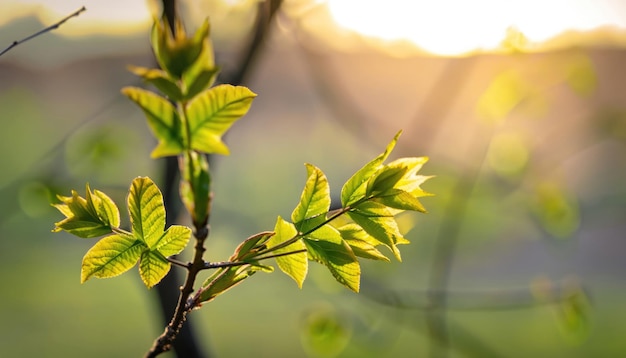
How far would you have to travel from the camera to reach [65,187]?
114 centimetres

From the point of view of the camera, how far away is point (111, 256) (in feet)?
1.03

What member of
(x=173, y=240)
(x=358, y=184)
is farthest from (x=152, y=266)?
(x=358, y=184)

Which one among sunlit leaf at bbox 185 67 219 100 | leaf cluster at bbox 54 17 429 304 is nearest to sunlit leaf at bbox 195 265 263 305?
leaf cluster at bbox 54 17 429 304

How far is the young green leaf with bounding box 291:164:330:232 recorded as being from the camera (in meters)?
0.32

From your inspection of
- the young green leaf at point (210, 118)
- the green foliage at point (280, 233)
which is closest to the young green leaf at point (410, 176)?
the green foliage at point (280, 233)

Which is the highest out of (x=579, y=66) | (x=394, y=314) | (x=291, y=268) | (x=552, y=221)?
(x=579, y=66)

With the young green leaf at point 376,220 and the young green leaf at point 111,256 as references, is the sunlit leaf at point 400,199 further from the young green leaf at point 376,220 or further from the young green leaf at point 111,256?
the young green leaf at point 111,256

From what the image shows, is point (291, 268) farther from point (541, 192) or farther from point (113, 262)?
point (541, 192)

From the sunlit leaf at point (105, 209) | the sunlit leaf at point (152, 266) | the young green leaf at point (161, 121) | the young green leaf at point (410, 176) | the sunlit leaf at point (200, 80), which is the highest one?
the sunlit leaf at point (200, 80)

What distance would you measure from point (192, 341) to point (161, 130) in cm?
104

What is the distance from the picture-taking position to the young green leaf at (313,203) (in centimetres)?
32

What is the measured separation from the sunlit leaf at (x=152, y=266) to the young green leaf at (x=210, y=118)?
0.31 ft

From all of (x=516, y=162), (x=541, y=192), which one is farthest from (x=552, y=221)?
(x=516, y=162)

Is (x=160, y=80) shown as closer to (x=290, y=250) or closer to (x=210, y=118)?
(x=210, y=118)
